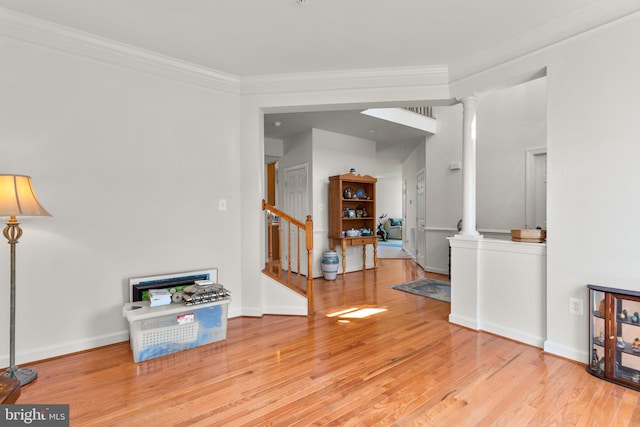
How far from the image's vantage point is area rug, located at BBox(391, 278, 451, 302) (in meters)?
4.45

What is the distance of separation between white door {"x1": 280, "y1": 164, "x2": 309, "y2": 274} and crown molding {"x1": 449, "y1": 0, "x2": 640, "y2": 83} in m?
3.26

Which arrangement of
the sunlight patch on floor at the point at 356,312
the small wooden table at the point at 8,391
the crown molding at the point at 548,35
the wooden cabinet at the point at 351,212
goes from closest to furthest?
1. the small wooden table at the point at 8,391
2. the crown molding at the point at 548,35
3. the sunlight patch on floor at the point at 356,312
4. the wooden cabinet at the point at 351,212

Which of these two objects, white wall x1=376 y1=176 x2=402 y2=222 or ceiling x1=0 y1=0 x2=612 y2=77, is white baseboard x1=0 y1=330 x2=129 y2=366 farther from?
white wall x1=376 y1=176 x2=402 y2=222

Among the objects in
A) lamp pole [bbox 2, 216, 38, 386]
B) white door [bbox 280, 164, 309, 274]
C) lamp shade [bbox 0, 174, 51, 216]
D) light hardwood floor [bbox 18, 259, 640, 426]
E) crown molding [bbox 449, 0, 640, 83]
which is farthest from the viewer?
white door [bbox 280, 164, 309, 274]

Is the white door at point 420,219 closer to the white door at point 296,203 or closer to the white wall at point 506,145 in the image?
the white wall at point 506,145

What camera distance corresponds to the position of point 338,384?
2.16 m

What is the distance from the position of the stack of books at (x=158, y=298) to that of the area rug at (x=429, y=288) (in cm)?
326

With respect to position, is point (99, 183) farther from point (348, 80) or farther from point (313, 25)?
point (348, 80)

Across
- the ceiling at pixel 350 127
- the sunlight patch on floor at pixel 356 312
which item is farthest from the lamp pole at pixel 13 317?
the ceiling at pixel 350 127

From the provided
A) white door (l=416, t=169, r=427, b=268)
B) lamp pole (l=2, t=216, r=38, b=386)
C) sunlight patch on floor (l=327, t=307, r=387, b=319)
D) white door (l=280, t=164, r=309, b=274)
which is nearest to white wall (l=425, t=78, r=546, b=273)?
white door (l=416, t=169, r=427, b=268)

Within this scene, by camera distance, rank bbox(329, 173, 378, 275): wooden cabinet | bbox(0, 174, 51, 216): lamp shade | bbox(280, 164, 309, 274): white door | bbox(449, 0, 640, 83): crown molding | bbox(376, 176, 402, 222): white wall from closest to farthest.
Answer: bbox(0, 174, 51, 216): lamp shade
bbox(449, 0, 640, 83): crown molding
bbox(329, 173, 378, 275): wooden cabinet
bbox(280, 164, 309, 274): white door
bbox(376, 176, 402, 222): white wall

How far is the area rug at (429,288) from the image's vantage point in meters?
4.45

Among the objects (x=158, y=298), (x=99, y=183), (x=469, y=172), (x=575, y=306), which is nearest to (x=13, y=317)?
(x=158, y=298)

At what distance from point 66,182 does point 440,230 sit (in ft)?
18.6
